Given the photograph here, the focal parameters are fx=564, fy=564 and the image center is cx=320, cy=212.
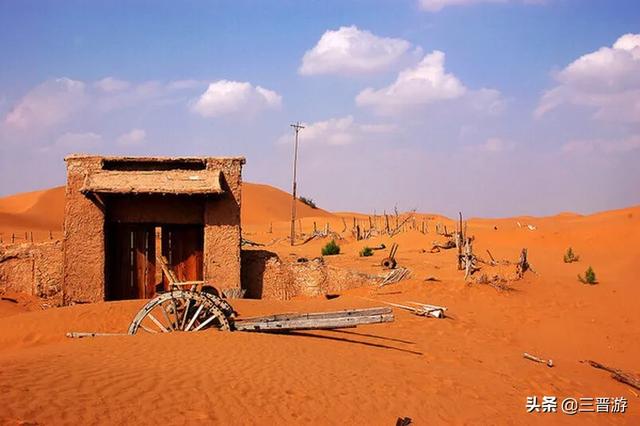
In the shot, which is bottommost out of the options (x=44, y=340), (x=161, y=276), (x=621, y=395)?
(x=621, y=395)

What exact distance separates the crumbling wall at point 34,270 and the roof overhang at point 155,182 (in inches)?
83.9

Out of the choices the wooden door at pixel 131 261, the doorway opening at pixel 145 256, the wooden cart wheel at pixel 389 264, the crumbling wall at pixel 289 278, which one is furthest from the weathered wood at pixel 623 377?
the wooden door at pixel 131 261

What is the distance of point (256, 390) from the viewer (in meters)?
6.57

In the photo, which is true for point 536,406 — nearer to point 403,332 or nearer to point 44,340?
point 403,332

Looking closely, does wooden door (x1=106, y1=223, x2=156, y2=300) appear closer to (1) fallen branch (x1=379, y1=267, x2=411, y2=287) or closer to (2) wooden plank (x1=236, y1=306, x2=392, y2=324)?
(2) wooden plank (x1=236, y1=306, x2=392, y2=324)

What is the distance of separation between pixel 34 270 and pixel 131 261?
7.91 ft

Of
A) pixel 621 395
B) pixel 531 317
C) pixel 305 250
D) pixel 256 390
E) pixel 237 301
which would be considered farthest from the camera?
pixel 305 250

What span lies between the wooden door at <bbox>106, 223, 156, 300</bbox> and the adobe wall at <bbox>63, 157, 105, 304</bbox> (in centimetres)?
45

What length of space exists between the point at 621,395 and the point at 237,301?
7752mm

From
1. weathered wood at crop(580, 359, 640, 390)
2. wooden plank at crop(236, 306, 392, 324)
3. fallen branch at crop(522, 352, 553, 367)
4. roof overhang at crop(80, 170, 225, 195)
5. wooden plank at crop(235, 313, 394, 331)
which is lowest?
weathered wood at crop(580, 359, 640, 390)

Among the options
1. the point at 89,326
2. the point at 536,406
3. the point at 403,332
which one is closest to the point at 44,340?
the point at 89,326

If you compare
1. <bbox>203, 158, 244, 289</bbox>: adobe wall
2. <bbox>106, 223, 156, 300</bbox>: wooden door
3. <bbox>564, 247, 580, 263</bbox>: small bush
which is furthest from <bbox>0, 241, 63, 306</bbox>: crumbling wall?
<bbox>564, 247, 580, 263</bbox>: small bush

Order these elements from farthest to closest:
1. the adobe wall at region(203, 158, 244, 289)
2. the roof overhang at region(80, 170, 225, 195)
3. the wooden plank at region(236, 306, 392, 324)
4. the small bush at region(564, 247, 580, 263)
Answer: the small bush at region(564, 247, 580, 263)
the adobe wall at region(203, 158, 244, 289)
the roof overhang at region(80, 170, 225, 195)
the wooden plank at region(236, 306, 392, 324)

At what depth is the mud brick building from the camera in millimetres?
13227
